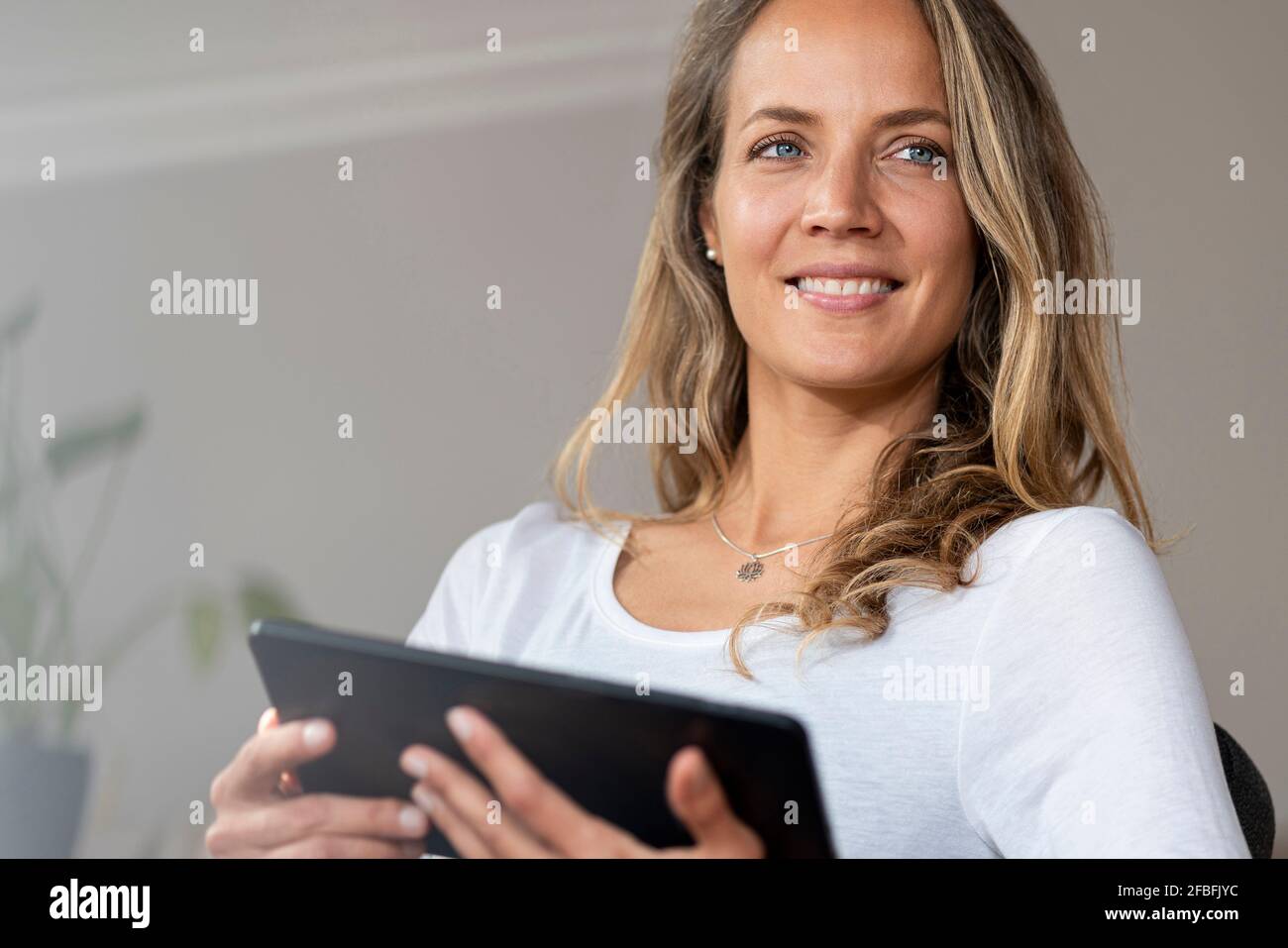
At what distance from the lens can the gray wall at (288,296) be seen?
2.62 metres

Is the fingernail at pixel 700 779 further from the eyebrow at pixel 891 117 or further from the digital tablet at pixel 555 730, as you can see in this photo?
the eyebrow at pixel 891 117

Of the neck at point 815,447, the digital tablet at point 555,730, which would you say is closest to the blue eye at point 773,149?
the neck at point 815,447

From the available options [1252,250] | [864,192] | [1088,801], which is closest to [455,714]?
[1088,801]

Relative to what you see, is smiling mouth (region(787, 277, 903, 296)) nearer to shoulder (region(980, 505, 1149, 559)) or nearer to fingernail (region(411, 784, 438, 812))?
shoulder (region(980, 505, 1149, 559))

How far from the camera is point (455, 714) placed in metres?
0.86

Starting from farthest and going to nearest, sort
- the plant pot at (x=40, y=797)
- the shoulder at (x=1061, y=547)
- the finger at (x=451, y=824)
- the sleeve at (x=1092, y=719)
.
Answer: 1. the plant pot at (x=40, y=797)
2. the shoulder at (x=1061, y=547)
3. the sleeve at (x=1092, y=719)
4. the finger at (x=451, y=824)

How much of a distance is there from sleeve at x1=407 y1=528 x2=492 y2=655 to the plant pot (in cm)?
131

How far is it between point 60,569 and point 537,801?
2.10m

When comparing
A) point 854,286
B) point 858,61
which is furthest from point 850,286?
point 858,61

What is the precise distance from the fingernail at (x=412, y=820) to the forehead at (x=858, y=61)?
86 centimetres

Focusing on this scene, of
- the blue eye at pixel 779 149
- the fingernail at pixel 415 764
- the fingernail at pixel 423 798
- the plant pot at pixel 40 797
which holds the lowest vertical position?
the plant pot at pixel 40 797

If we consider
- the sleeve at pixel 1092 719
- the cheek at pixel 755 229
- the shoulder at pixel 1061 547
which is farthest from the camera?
the cheek at pixel 755 229

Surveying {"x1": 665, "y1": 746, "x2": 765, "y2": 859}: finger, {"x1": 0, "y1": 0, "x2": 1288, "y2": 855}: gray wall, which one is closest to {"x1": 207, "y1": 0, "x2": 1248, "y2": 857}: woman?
{"x1": 665, "y1": 746, "x2": 765, "y2": 859}: finger

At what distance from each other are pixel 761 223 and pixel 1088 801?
72cm
